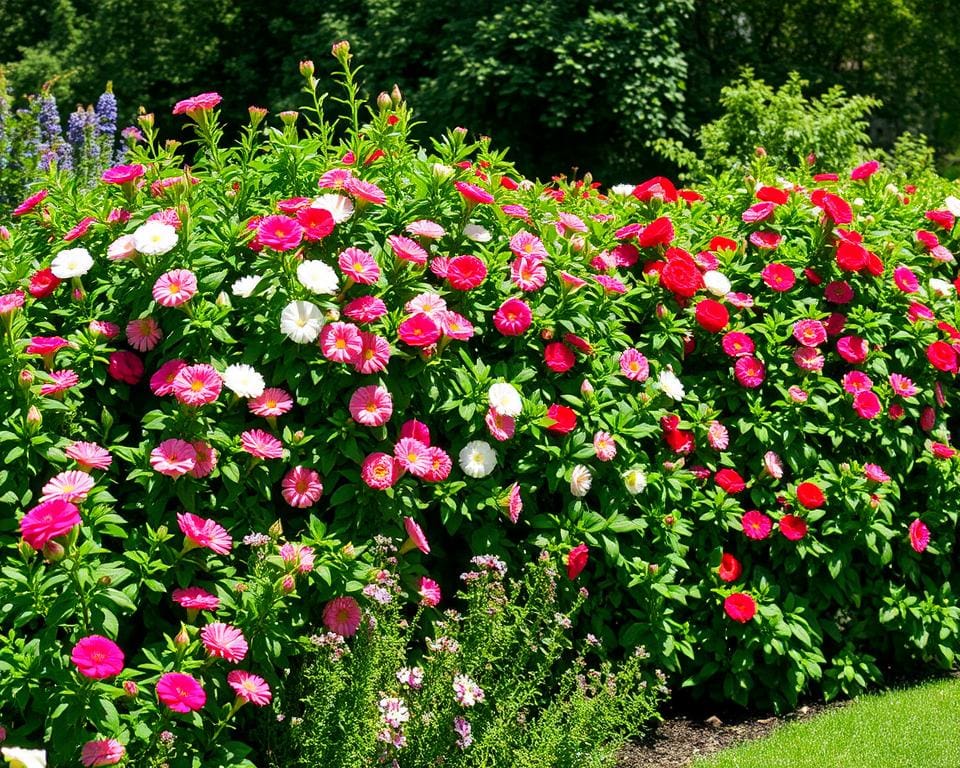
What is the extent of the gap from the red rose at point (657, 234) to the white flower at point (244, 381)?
1.60m

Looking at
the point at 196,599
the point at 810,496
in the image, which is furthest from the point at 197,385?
the point at 810,496

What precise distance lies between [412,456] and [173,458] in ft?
2.15

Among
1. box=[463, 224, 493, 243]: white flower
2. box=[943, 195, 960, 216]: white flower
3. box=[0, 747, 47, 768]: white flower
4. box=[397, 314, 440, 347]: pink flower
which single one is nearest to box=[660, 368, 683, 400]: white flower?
box=[463, 224, 493, 243]: white flower

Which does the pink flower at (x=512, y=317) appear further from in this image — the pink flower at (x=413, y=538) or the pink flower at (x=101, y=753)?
the pink flower at (x=101, y=753)

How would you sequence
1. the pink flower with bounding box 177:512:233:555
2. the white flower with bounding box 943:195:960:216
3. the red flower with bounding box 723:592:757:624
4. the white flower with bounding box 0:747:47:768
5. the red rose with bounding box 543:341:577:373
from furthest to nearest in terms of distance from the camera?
the white flower with bounding box 943:195:960:216
the red flower with bounding box 723:592:757:624
the red rose with bounding box 543:341:577:373
the pink flower with bounding box 177:512:233:555
the white flower with bounding box 0:747:47:768

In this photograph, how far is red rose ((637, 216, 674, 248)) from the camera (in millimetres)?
3943

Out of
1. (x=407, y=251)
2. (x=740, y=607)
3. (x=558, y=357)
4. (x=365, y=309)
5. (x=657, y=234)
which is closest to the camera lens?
(x=365, y=309)

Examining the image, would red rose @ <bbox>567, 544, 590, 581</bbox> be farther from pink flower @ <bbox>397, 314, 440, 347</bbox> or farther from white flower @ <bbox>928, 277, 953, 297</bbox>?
white flower @ <bbox>928, 277, 953, 297</bbox>

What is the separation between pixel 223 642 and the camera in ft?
8.84

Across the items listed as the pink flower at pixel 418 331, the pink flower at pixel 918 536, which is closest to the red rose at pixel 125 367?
the pink flower at pixel 418 331

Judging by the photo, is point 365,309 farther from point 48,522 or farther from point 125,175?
point 48,522

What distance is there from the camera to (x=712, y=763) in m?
3.42

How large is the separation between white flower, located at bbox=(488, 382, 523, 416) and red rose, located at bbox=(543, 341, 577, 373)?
251 mm

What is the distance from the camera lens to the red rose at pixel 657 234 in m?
3.94
